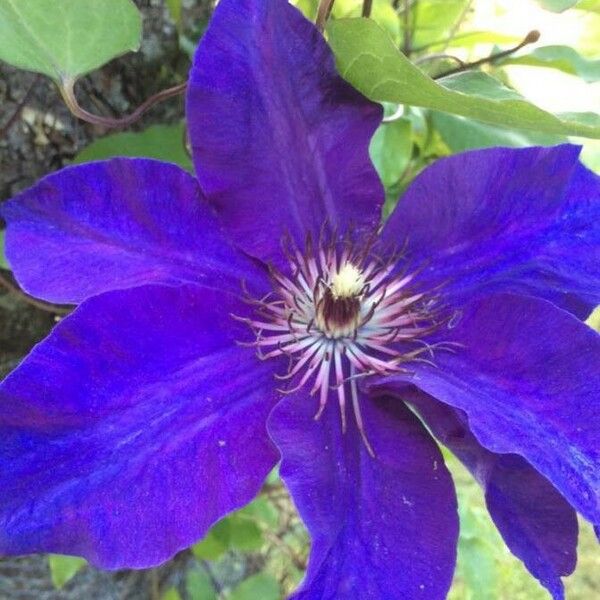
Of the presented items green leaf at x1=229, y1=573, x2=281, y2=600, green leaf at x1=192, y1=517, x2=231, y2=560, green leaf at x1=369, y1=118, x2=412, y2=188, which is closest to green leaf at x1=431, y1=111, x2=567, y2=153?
green leaf at x1=369, y1=118, x2=412, y2=188

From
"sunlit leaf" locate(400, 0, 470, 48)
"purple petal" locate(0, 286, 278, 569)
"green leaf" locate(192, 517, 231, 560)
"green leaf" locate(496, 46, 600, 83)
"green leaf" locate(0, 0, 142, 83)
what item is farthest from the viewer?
"green leaf" locate(192, 517, 231, 560)

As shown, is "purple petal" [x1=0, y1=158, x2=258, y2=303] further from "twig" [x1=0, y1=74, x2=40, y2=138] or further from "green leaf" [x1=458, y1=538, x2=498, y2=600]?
"green leaf" [x1=458, y1=538, x2=498, y2=600]

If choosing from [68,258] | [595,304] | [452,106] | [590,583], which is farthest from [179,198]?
[590,583]

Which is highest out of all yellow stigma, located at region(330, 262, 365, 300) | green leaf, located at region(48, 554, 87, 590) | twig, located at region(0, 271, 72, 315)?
yellow stigma, located at region(330, 262, 365, 300)

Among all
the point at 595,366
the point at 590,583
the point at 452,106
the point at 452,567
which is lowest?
the point at 590,583

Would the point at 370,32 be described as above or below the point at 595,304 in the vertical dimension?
above

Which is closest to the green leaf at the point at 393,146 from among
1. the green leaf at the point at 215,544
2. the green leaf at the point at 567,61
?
the green leaf at the point at 567,61

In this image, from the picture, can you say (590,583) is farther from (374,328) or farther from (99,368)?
(99,368)
